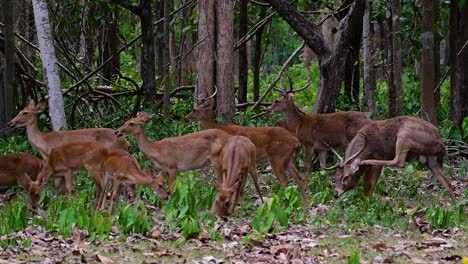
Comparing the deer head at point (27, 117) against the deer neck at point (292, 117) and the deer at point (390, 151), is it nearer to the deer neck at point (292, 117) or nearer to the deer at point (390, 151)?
the deer neck at point (292, 117)

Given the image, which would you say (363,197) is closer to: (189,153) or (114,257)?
(189,153)

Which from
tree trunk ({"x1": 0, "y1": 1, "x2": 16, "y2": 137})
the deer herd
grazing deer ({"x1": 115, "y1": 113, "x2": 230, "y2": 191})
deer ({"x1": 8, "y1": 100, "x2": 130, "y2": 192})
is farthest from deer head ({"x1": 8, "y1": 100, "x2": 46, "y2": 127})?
grazing deer ({"x1": 115, "y1": 113, "x2": 230, "y2": 191})

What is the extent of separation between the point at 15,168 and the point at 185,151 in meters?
2.25

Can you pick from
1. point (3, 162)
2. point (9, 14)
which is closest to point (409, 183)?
point (3, 162)

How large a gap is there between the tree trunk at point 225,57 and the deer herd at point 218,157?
3.17m

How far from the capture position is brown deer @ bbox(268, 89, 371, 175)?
14.3 metres

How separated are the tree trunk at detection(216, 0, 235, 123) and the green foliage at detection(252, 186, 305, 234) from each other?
5880 millimetres

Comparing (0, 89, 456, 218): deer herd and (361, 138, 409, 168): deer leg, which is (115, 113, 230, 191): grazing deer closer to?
(0, 89, 456, 218): deer herd

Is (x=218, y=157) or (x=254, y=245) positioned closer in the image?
(x=254, y=245)

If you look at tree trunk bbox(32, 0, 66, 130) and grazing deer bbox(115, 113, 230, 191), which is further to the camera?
tree trunk bbox(32, 0, 66, 130)

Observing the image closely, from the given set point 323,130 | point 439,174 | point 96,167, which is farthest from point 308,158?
point 96,167

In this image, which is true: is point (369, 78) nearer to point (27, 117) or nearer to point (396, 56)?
point (396, 56)

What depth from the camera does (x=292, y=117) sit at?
15258 mm

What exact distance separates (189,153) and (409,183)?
3.17 meters
